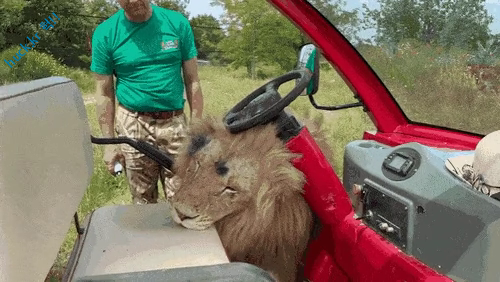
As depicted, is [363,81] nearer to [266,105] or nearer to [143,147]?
[266,105]

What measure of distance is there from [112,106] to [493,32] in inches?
69.6

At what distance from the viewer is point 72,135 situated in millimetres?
1625

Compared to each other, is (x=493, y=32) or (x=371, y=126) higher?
(x=493, y=32)

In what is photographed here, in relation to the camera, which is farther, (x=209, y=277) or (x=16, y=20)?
(x=16, y=20)

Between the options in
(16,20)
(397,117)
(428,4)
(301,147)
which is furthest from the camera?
(16,20)

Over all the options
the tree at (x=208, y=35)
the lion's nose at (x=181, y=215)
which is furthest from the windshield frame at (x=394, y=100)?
the tree at (x=208, y=35)

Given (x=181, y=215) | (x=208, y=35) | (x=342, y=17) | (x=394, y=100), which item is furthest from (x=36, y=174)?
(x=208, y=35)

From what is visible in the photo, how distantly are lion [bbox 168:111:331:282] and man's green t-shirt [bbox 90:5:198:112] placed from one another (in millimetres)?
971

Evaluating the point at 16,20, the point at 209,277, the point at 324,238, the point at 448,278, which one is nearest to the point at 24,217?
the point at 209,277

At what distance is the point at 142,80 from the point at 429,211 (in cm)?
173

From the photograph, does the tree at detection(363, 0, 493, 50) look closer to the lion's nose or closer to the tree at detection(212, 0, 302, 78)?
the lion's nose

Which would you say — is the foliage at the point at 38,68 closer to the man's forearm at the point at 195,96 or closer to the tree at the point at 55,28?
the tree at the point at 55,28

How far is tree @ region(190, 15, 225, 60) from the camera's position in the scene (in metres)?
5.89

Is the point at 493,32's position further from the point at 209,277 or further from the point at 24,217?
the point at 24,217
